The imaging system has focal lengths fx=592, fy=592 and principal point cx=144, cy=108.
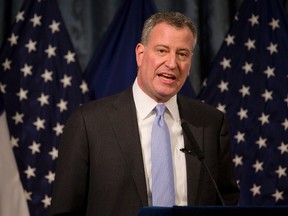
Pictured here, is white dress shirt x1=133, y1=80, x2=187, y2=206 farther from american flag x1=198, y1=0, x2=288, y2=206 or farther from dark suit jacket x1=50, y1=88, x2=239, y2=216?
american flag x1=198, y1=0, x2=288, y2=206

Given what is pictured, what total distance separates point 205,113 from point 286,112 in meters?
1.56

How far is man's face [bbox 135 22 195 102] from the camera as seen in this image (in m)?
2.22

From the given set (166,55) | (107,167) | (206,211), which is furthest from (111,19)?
(206,211)

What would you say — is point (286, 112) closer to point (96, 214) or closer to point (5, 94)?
point (5, 94)

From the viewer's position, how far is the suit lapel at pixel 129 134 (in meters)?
2.09

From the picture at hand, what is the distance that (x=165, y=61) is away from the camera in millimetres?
2217

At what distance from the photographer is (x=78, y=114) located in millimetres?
2209

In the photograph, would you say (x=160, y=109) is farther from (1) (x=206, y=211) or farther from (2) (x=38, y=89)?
(2) (x=38, y=89)

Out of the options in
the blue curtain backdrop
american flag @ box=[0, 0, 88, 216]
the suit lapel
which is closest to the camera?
the suit lapel

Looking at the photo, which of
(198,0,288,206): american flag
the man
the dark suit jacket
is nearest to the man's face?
Result: the man

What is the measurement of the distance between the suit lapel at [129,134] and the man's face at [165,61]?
0.10 m

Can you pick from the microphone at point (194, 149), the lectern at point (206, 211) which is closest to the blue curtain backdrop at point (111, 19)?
the microphone at point (194, 149)

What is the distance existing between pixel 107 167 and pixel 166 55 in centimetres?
48

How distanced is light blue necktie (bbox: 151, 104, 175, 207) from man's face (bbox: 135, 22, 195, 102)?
0.40 ft
